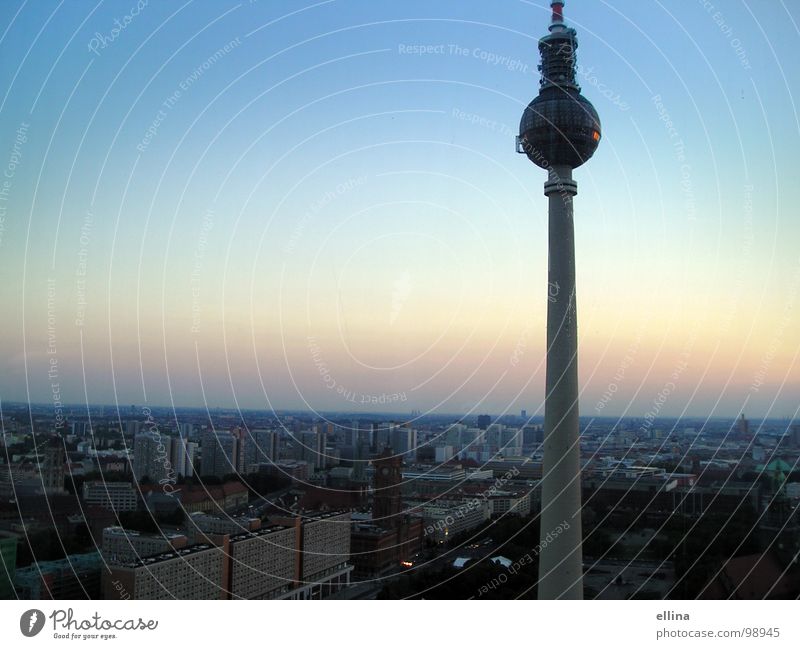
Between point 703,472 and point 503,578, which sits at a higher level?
point 703,472

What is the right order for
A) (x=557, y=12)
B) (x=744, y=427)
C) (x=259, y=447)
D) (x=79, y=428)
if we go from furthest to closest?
(x=744, y=427) → (x=259, y=447) → (x=557, y=12) → (x=79, y=428)

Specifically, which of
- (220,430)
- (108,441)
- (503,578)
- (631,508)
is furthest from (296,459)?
(631,508)

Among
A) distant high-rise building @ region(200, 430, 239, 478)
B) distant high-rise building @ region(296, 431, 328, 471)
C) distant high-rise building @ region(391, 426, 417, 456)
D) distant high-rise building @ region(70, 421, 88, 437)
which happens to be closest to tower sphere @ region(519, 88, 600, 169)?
distant high-rise building @ region(391, 426, 417, 456)

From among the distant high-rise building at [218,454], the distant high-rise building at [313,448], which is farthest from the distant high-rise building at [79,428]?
the distant high-rise building at [313,448]

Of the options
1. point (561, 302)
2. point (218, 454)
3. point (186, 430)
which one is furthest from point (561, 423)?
point (186, 430)

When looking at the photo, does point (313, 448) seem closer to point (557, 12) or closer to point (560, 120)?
point (560, 120)

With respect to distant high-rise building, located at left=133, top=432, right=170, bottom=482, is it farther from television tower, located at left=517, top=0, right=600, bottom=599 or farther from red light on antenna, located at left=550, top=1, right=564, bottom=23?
red light on antenna, located at left=550, top=1, right=564, bottom=23

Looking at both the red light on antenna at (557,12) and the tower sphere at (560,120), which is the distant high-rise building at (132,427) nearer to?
the tower sphere at (560,120)

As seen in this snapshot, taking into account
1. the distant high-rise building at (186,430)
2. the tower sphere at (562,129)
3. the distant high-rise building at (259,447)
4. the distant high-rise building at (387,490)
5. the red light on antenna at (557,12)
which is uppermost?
the red light on antenna at (557,12)
